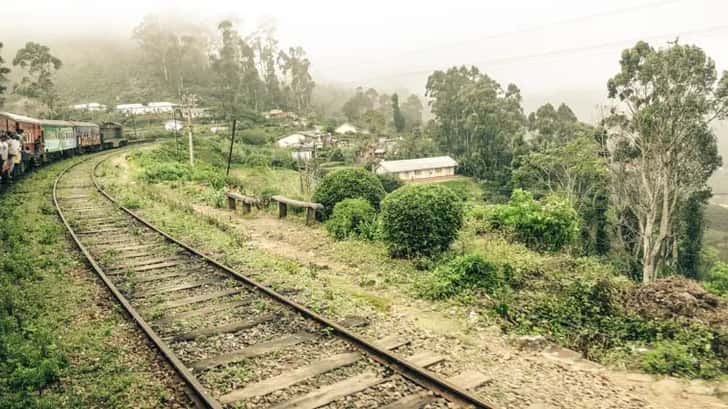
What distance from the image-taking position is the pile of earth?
21.6 ft

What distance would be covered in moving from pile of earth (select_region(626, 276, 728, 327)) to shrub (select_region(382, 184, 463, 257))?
3376 mm

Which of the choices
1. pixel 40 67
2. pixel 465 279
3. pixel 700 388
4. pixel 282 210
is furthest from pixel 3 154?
pixel 40 67

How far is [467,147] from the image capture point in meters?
71.0

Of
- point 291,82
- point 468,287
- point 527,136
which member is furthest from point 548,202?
point 291,82

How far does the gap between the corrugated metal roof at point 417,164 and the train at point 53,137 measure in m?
29.4

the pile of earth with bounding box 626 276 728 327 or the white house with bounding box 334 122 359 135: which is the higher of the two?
the white house with bounding box 334 122 359 135

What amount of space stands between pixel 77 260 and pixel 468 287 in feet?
23.7

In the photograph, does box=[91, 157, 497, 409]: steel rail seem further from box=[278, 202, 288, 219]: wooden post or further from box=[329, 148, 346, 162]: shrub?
box=[329, 148, 346, 162]: shrub

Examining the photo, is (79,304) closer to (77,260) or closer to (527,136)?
(77,260)

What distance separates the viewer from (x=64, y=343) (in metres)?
5.93

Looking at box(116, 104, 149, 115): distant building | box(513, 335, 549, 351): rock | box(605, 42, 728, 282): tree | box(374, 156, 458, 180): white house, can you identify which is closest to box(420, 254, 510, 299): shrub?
box(513, 335, 549, 351): rock

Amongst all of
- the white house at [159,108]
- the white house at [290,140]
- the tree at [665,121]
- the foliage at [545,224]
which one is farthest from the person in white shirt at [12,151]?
the white house at [159,108]

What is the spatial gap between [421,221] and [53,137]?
94.2 ft

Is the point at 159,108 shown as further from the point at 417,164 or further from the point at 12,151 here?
the point at 12,151
